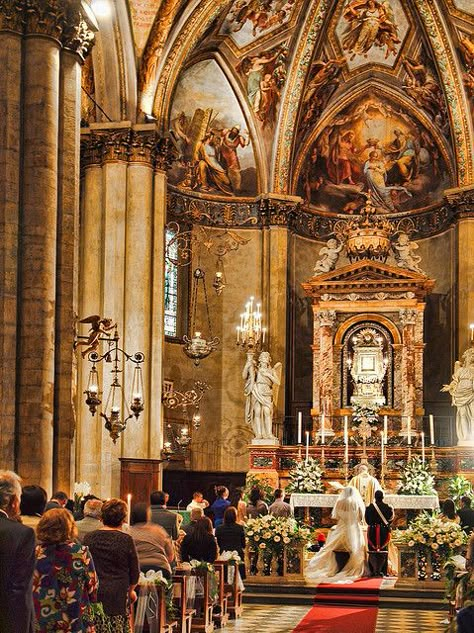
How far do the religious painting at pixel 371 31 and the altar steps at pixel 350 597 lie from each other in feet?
50.6

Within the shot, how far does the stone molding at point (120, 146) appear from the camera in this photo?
74.3 ft

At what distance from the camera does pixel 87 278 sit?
2264cm

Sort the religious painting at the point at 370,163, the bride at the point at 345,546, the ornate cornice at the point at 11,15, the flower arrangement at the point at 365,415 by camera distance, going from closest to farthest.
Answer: the ornate cornice at the point at 11,15 → the bride at the point at 345,546 → the flower arrangement at the point at 365,415 → the religious painting at the point at 370,163

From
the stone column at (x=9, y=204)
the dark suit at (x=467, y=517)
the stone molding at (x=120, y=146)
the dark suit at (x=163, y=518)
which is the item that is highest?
the stone molding at (x=120, y=146)

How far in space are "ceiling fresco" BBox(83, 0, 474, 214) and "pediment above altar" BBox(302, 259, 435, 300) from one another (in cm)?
281

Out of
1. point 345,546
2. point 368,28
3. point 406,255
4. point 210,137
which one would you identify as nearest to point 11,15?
point 345,546

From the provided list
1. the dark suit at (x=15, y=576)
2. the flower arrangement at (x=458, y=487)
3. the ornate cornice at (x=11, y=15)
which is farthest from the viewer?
the flower arrangement at (x=458, y=487)

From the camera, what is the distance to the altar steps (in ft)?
52.4

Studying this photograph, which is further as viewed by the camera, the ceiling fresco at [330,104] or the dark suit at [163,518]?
the ceiling fresco at [330,104]

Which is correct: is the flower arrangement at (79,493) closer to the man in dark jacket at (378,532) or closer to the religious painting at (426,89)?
the man in dark jacket at (378,532)

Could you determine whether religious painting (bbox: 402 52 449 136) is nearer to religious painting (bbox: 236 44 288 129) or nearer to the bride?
religious painting (bbox: 236 44 288 129)

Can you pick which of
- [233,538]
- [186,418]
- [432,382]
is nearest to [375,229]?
[432,382]

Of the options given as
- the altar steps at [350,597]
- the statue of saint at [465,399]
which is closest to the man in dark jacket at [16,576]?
the altar steps at [350,597]

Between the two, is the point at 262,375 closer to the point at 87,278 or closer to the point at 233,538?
the point at 87,278
